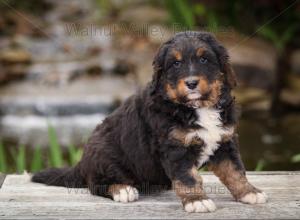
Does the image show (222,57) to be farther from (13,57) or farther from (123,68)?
(13,57)

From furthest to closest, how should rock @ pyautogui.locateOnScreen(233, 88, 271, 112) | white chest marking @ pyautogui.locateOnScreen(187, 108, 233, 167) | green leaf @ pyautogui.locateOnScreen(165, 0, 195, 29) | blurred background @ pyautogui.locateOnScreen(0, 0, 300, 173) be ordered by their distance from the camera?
green leaf @ pyautogui.locateOnScreen(165, 0, 195, 29) → rock @ pyautogui.locateOnScreen(233, 88, 271, 112) → blurred background @ pyautogui.locateOnScreen(0, 0, 300, 173) → white chest marking @ pyautogui.locateOnScreen(187, 108, 233, 167)

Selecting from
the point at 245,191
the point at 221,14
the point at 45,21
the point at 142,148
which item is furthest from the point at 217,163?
the point at 45,21

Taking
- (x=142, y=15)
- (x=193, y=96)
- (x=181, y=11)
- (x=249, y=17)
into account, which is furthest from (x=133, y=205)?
(x=142, y=15)

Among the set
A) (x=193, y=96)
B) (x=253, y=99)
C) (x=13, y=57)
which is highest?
(x=13, y=57)

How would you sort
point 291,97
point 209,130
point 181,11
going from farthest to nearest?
point 181,11, point 291,97, point 209,130

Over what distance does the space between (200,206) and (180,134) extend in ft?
1.53

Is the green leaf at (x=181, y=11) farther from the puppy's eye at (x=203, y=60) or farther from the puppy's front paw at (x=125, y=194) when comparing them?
the puppy's eye at (x=203, y=60)

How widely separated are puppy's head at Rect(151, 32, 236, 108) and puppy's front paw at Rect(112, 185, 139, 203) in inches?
28.7

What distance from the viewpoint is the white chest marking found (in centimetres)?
378

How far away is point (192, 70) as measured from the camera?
3.59 m

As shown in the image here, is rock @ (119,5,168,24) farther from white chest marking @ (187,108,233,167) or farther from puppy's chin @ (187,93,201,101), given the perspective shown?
puppy's chin @ (187,93,201,101)

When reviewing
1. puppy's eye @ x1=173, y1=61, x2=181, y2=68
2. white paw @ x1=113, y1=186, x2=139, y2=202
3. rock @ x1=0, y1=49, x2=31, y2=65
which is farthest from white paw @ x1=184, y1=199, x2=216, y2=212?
rock @ x1=0, y1=49, x2=31, y2=65

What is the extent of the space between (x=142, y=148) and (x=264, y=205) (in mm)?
888

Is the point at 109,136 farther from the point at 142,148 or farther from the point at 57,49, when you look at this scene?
the point at 57,49
